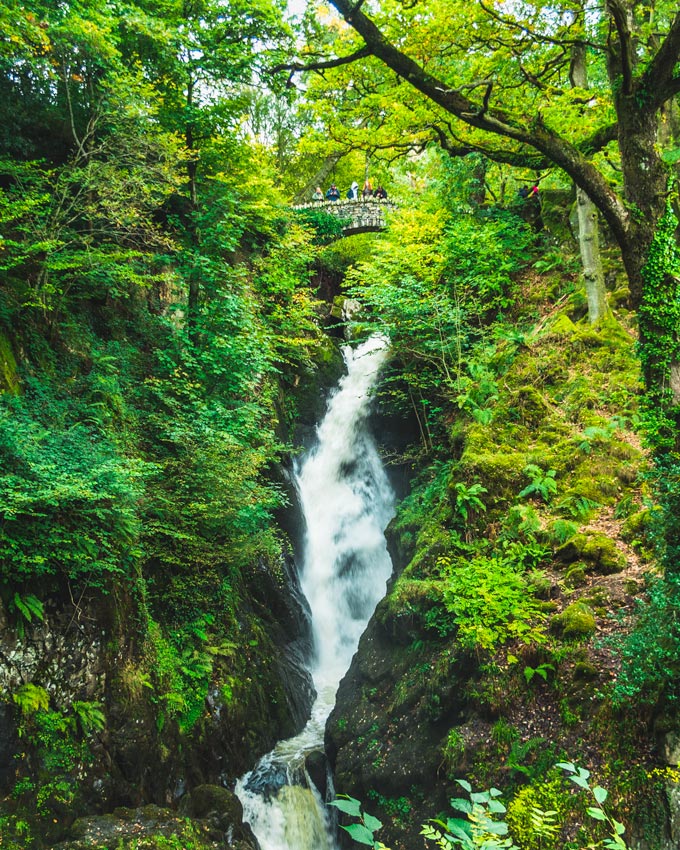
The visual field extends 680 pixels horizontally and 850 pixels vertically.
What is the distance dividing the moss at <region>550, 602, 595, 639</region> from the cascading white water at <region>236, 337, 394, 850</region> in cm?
538

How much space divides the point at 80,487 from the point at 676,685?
589 cm

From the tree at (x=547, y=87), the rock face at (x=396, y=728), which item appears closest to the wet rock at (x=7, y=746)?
the rock face at (x=396, y=728)

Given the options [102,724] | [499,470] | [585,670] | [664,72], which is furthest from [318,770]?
[664,72]

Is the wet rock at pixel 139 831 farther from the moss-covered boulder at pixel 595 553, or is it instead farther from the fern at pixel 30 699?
the moss-covered boulder at pixel 595 553

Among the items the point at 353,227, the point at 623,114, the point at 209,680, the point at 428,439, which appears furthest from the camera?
the point at 353,227

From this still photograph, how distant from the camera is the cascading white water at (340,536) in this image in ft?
38.4

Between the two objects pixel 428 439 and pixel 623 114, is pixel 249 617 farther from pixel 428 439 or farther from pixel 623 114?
pixel 623 114

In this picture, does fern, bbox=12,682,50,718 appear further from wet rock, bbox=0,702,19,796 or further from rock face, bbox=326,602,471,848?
rock face, bbox=326,602,471,848

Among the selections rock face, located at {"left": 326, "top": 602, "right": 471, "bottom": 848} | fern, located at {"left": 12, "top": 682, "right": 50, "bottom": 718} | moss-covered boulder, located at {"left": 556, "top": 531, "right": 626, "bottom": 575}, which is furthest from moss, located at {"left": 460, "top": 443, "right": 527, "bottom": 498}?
fern, located at {"left": 12, "top": 682, "right": 50, "bottom": 718}

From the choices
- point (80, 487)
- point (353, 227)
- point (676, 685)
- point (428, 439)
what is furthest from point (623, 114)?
point (353, 227)

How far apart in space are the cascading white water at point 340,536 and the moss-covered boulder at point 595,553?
18.3 feet

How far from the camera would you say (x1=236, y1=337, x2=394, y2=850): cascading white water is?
11.7 meters

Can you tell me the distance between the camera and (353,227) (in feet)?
65.8

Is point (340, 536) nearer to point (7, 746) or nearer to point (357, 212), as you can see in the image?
point (7, 746)
